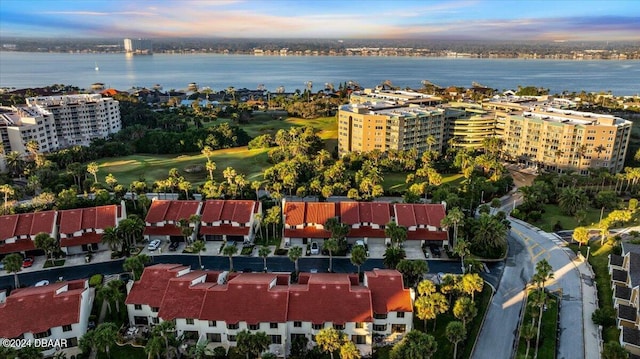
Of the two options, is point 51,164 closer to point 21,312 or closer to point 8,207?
point 8,207

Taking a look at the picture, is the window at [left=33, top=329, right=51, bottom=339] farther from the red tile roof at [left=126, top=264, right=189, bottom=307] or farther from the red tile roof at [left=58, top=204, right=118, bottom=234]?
the red tile roof at [left=58, top=204, right=118, bottom=234]

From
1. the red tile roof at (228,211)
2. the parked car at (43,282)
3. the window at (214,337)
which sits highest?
the red tile roof at (228,211)

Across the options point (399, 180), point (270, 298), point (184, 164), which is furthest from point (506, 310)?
point (184, 164)

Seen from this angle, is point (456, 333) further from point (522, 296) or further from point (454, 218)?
point (454, 218)

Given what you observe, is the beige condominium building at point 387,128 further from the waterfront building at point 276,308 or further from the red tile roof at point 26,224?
the red tile roof at point 26,224

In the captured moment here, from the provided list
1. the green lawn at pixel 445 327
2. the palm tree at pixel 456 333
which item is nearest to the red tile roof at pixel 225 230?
the green lawn at pixel 445 327

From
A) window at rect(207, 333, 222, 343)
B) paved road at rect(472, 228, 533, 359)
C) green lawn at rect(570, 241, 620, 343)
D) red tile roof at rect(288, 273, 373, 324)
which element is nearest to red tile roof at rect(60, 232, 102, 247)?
window at rect(207, 333, 222, 343)

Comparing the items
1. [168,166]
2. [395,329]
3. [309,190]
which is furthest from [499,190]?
[168,166]
